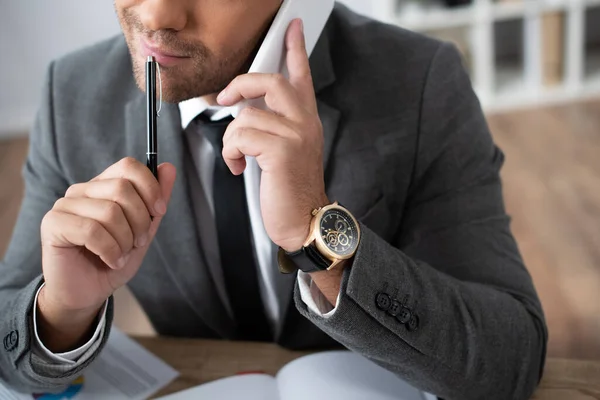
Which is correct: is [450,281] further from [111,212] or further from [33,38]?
[33,38]

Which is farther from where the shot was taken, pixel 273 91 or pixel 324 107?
pixel 324 107

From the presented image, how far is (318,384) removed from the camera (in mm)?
1030

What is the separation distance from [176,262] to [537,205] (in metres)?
2.26

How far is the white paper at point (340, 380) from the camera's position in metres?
1.02

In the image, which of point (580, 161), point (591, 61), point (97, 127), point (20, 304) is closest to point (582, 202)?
point (580, 161)

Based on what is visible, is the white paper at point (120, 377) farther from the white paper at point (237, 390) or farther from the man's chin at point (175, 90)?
the man's chin at point (175, 90)

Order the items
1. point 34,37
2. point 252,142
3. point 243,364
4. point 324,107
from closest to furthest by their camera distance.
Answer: point 252,142, point 243,364, point 324,107, point 34,37

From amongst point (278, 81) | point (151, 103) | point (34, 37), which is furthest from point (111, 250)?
point (34, 37)

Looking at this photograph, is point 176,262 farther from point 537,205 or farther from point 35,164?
point 537,205

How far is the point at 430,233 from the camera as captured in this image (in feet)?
4.06

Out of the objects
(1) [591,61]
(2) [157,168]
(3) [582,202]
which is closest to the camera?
(2) [157,168]

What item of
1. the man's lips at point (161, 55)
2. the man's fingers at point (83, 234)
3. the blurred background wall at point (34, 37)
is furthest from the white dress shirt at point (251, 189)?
the blurred background wall at point (34, 37)

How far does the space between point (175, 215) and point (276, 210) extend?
0.38m

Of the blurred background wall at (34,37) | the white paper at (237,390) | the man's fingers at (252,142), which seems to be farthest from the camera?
the blurred background wall at (34,37)
